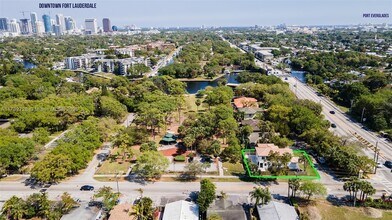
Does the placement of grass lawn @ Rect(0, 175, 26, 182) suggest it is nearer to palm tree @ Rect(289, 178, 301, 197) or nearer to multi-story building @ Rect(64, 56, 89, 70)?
palm tree @ Rect(289, 178, 301, 197)

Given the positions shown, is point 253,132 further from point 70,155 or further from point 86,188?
point 70,155

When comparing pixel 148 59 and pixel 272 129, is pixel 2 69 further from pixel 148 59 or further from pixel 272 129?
pixel 272 129

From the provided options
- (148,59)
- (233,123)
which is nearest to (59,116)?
Result: (233,123)

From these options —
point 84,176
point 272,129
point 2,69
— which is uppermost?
point 2,69

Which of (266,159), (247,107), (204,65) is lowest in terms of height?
(266,159)

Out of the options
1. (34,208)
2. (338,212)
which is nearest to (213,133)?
(338,212)
